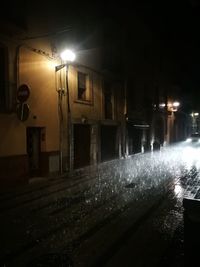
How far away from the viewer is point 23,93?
36.3 ft

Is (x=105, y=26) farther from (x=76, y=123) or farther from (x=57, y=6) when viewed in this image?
(x=76, y=123)

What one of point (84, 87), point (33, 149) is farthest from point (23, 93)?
point (84, 87)

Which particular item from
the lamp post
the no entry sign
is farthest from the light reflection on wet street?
the no entry sign

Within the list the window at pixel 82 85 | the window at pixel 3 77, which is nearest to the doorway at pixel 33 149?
the window at pixel 3 77

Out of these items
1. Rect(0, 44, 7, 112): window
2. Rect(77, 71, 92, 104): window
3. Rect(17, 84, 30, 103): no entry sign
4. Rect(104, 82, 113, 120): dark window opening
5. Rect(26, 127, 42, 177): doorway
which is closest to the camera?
Rect(17, 84, 30, 103): no entry sign

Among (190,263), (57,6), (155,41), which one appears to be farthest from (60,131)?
(155,41)

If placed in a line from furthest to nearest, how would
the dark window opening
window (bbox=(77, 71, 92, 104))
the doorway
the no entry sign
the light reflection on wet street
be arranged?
the dark window opening, window (bbox=(77, 71, 92, 104)), the doorway, the no entry sign, the light reflection on wet street

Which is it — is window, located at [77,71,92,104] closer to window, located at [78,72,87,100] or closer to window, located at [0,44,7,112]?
window, located at [78,72,87,100]

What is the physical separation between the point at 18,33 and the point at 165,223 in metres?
8.93

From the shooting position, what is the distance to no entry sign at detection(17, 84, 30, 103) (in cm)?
1101

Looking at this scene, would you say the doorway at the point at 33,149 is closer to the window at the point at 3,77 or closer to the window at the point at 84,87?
the window at the point at 3,77

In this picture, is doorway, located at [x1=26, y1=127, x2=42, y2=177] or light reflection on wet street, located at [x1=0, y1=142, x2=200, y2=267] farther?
doorway, located at [x1=26, y1=127, x2=42, y2=177]

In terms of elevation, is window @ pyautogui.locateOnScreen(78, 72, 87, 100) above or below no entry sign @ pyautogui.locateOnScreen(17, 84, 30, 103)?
above

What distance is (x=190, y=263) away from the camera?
416 cm
